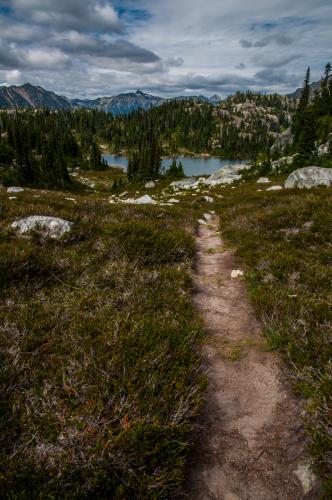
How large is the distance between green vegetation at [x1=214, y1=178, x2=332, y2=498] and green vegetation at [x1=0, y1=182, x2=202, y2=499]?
159 cm

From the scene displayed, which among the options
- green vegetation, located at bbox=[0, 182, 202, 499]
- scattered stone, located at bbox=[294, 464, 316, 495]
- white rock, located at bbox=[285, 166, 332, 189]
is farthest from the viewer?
white rock, located at bbox=[285, 166, 332, 189]

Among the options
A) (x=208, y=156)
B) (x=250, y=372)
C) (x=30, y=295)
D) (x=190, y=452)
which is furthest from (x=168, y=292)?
(x=208, y=156)

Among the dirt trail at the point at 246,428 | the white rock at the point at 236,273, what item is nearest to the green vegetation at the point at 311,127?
the white rock at the point at 236,273

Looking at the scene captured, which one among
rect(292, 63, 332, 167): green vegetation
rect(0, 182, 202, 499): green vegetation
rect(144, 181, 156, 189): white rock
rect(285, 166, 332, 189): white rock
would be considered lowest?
rect(0, 182, 202, 499): green vegetation

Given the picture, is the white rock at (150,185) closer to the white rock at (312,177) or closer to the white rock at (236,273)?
the white rock at (312,177)

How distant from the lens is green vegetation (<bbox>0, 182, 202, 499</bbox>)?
9.36 feet

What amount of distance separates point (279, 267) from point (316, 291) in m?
1.65

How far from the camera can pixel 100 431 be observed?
3.14 meters

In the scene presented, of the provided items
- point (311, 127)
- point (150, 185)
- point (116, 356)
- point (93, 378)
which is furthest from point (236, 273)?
point (150, 185)

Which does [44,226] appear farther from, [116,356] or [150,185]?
[150,185]

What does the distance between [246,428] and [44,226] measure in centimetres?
893

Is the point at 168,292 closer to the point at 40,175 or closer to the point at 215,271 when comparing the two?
the point at 215,271

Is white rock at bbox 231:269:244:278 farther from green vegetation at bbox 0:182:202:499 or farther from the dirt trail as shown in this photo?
the dirt trail

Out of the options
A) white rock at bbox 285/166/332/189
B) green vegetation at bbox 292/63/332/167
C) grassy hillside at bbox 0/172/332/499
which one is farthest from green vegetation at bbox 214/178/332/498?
green vegetation at bbox 292/63/332/167
